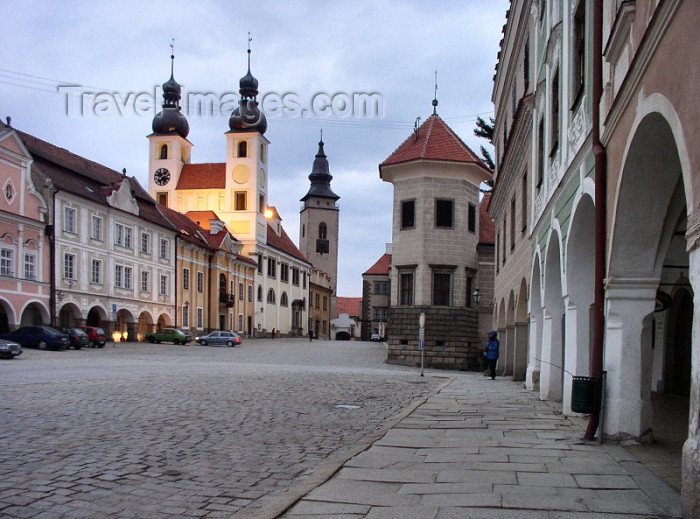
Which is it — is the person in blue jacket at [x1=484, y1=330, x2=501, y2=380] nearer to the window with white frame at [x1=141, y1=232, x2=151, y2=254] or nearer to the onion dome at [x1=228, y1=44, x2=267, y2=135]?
the window with white frame at [x1=141, y1=232, x2=151, y2=254]

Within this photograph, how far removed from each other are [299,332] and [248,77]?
3360 cm

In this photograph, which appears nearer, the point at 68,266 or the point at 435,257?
the point at 435,257

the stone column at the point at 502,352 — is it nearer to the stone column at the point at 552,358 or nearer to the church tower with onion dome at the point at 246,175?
the stone column at the point at 552,358

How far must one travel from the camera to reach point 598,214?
Answer: 940 centimetres

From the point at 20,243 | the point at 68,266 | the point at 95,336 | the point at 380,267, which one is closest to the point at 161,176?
the point at 380,267

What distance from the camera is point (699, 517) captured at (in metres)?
5.13

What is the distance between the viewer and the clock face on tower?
270 ft

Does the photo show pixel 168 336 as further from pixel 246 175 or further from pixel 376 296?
pixel 376 296

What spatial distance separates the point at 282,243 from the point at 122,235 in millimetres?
43836

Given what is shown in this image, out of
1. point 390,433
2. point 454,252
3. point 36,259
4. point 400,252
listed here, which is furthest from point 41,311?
point 390,433

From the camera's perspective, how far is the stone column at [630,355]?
29.2ft

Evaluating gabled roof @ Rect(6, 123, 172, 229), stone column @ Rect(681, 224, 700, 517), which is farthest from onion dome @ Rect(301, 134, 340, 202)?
stone column @ Rect(681, 224, 700, 517)

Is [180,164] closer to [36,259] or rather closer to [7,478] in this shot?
[36,259]

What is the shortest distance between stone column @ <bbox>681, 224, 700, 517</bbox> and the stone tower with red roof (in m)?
29.4
